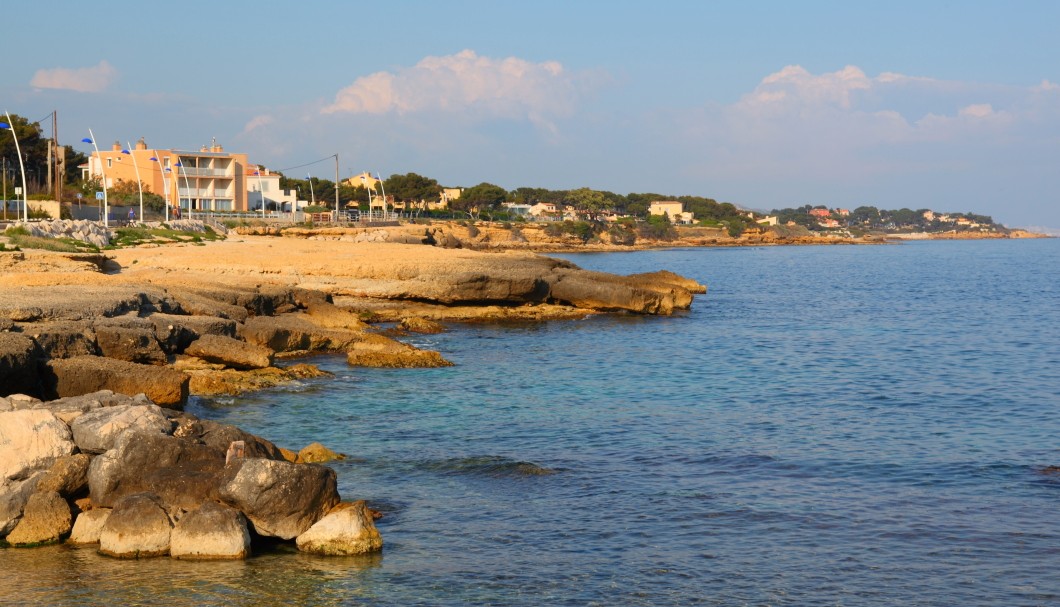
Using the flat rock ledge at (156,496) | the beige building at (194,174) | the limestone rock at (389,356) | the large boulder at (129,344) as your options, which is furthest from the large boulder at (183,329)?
the beige building at (194,174)

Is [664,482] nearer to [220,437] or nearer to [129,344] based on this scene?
[220,437]

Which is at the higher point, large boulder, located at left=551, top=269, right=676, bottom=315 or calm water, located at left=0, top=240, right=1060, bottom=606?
large boulder, located at left=551, top=269, right=676, bottom=315

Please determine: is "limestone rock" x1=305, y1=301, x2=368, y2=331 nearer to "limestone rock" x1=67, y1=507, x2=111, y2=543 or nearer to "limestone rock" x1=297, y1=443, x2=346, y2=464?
"limestone rock" x1=297, y1=443, x2=346, y2=464

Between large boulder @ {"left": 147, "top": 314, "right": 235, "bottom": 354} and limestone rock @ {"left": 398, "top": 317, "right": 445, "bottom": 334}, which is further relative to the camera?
limestone rock @ {"left": 398, "top": 317, "right": 445, "bottom": 334}

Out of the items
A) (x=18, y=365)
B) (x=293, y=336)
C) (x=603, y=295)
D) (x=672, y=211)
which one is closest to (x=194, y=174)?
(x=603, y=295)

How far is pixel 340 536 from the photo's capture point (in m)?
10.4

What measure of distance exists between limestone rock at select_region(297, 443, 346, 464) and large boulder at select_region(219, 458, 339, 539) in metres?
3.07

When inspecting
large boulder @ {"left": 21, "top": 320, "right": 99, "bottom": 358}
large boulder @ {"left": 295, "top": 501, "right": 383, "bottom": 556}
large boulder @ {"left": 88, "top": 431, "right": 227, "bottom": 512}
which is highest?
large boulder @ {"left": 21, "top": 320, "right": 99, "bottom": 358}

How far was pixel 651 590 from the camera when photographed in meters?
9.67

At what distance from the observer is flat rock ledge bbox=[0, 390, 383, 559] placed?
33.4ft

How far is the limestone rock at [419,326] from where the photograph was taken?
30542 millimetres

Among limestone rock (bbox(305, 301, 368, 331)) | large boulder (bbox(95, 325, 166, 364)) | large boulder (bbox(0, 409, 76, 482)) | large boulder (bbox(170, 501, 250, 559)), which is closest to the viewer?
large boulder (bbox(170, 501, 250, 559))

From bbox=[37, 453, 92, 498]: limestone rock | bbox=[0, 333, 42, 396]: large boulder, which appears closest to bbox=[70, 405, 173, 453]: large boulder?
bbox=[37, 453, 92, 498]: limestone rock

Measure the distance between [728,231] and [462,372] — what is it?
147853 millimetres
